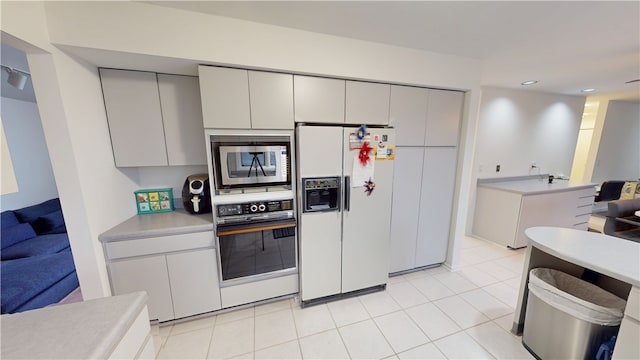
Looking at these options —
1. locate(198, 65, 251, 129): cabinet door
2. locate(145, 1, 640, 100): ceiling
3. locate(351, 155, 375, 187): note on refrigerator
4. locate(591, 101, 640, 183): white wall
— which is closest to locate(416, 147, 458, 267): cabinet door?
locate(351, 155, 375, 187): note on refrigerator

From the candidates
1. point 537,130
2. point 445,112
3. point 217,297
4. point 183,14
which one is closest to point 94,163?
point 183,14

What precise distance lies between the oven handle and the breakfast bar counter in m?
1.80

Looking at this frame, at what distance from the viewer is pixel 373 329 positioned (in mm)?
1814

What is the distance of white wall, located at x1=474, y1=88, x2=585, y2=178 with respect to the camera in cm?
329

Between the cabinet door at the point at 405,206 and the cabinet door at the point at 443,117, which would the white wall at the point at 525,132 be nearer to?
the cabinet door at the point at 443,117

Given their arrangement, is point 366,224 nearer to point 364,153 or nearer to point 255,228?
point 364,153

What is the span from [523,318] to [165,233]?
113 inches

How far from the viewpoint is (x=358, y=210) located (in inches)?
78.0

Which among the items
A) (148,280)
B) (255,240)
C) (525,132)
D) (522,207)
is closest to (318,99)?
(255,240)

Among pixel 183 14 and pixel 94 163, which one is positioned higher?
pixel 183 14

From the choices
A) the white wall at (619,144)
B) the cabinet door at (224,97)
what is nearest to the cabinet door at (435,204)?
the cabinet door at (224,97)

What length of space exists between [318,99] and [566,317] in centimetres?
219

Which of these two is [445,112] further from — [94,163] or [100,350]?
[94,163]

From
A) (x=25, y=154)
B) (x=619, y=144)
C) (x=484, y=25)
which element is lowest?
Answer: (x=25, y=154)
